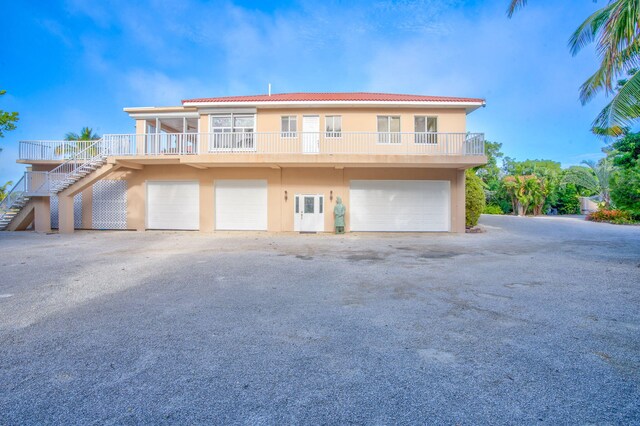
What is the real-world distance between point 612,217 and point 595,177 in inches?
253

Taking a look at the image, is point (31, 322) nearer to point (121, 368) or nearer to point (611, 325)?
point (121, 368)

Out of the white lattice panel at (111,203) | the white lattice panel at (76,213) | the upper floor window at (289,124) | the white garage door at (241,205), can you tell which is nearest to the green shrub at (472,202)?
the upper floor window at (289,124)

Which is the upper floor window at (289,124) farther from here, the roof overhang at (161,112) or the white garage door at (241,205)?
the roof overhang at (161,112)

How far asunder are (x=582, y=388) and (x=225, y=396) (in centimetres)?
297

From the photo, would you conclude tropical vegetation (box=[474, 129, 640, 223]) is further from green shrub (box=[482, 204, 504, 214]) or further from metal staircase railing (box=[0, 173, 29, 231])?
metal staircase railing (box=[0, 173, 29, 231])

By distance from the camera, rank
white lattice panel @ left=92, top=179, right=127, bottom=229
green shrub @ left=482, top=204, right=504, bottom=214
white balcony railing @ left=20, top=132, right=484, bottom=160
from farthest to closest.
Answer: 1. green shrub @ left=482, top=204, right=504, bottom=214
2. white lattice panel @ left=92, top=179, right=127, bottom=229
3. white balcony railing @ left=20, top=132, right=484, bottom=160

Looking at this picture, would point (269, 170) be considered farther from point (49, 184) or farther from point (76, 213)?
point (76, 213)

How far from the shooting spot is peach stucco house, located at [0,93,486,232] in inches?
612

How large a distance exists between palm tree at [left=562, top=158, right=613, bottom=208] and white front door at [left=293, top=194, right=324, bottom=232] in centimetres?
2213

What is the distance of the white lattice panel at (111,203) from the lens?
17.4 meters

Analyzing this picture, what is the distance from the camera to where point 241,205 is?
1656cm

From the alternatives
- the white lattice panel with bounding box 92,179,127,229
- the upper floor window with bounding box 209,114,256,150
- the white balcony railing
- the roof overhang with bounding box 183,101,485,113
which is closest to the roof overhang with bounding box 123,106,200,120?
the roof overhang with bounding box 183,101,485,113

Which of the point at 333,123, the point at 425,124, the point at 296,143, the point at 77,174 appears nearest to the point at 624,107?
the point at 425,124

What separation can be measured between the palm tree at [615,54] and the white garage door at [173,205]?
16207mm
